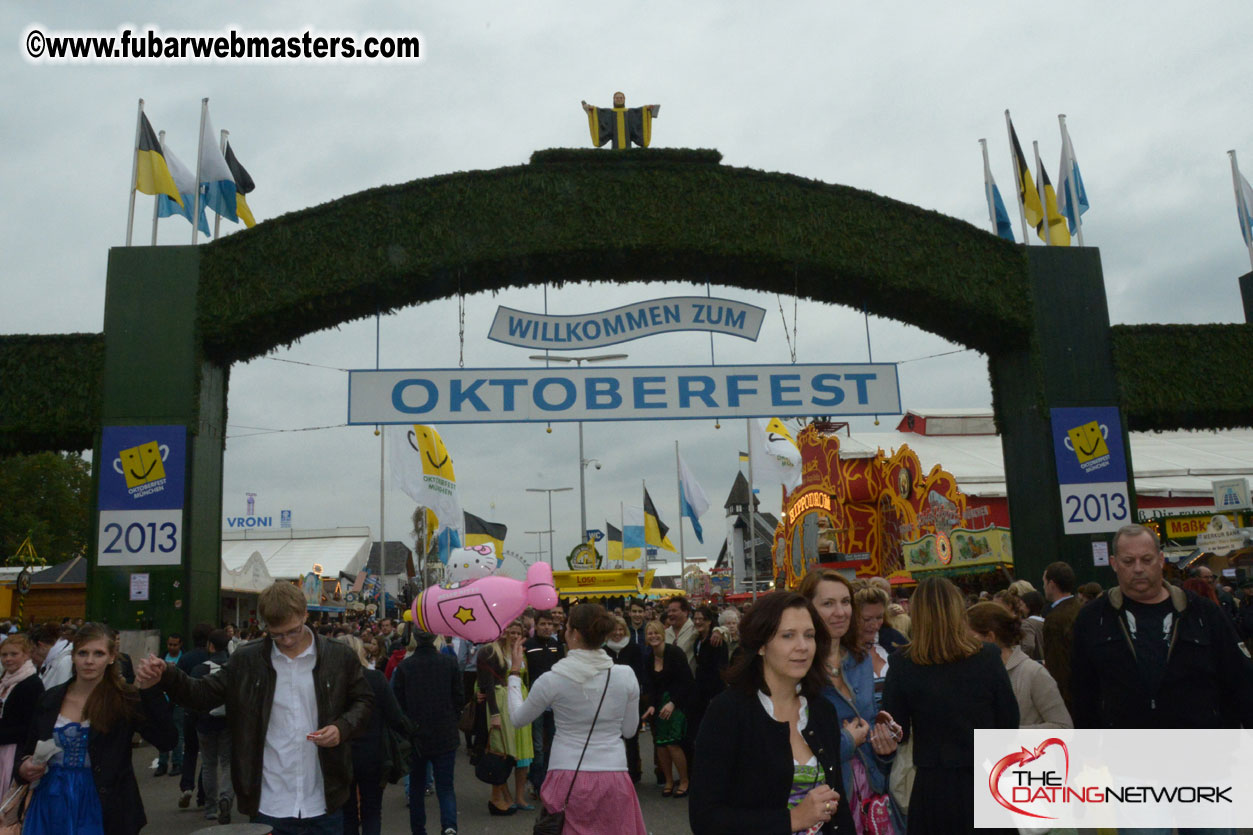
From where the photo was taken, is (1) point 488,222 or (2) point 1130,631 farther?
(1) point 488,222

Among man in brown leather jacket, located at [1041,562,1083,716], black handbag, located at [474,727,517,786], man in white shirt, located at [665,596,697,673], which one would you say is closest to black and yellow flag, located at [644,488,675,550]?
man in white shirt, located at [665,596,697,673]

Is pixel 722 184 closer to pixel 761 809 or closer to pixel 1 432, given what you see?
pixel 1 432

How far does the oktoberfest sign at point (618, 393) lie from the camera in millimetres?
13062

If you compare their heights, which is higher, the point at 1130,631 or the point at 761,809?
the point at 1130,631

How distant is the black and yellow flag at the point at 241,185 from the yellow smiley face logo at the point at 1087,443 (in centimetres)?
1234

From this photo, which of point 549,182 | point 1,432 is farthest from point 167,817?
point 549,182

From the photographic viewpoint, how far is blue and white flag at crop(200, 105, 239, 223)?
13680mm

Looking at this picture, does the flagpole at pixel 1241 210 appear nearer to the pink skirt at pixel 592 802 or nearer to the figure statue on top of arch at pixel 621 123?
the figure statue on top of arch at pixel 621 123

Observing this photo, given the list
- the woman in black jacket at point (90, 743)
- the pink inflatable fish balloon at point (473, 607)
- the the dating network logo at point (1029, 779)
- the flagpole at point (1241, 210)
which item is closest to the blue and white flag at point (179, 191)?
the pink inflatable fish balloon at point (473, 607)

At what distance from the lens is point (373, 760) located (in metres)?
6.60

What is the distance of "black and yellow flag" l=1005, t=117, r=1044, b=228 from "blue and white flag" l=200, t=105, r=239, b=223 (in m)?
11.7

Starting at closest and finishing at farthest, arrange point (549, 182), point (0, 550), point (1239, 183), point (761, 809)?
point (761, 809), point (549, 182), point (1239, 183), point (0, 550)

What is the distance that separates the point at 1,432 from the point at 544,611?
8105 millimetres

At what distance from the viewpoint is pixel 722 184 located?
44.8 ft
